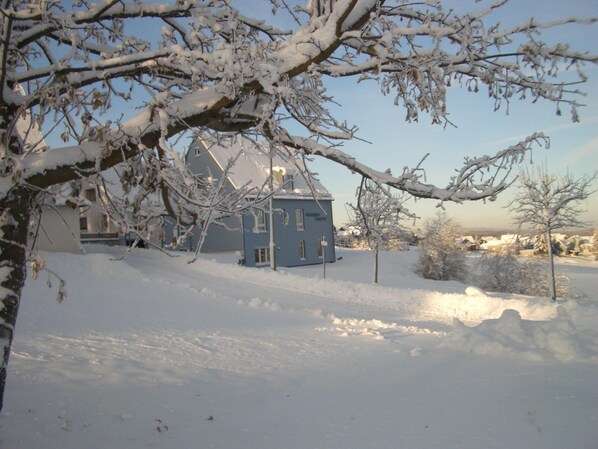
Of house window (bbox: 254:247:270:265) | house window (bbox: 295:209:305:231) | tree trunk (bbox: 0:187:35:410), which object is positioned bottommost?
house window (bbox: 254:247:270:265)

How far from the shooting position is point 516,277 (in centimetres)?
3048

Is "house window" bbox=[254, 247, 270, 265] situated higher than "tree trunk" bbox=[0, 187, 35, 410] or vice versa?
"tree trunk" bbox=[0, 187, 35, 410]

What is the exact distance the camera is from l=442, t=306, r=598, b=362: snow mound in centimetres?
725

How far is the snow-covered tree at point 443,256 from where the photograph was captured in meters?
34.3

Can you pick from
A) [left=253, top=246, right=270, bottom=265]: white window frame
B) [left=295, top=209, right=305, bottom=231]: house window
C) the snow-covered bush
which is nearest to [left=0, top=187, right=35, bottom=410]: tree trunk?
[left=253, top=246, right=270, bottom=265]: white window frame

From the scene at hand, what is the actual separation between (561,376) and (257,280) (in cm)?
1441

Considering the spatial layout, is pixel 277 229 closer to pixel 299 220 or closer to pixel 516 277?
pixel 299 220

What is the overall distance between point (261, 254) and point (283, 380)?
2655cm

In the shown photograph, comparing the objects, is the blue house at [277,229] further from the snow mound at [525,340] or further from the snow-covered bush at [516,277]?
the snow mound at [525,340]

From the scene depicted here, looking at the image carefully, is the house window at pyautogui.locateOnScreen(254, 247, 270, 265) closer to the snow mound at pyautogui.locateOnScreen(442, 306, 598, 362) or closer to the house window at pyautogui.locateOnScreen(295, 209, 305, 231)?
the house window at pyautogui.locateOnScreen(295, 209, 305, 231)

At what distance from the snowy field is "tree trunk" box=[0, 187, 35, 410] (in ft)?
3.47

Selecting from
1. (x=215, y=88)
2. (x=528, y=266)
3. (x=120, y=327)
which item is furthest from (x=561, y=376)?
(x=528, y=266)

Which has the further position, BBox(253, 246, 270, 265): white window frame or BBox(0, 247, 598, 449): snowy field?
BBox(253, 246, 270, 265): white window frame

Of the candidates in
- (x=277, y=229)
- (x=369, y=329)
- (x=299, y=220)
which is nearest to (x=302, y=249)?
(x=299, y=220)
